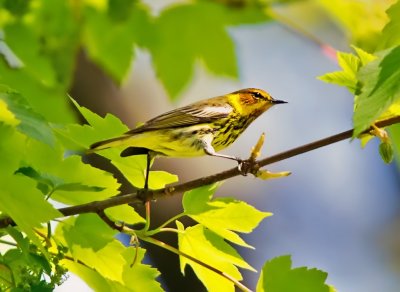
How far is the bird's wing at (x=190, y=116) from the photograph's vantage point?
2.51 meters

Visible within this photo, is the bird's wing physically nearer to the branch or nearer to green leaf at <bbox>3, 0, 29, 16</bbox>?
green leaf at <bbox>3, 0, 29, 16</bbox>

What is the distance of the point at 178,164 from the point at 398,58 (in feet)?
10.3

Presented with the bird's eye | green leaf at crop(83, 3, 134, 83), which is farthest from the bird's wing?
green leaf at crop(83, 3, 134, 83)

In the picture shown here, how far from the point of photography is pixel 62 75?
215cm

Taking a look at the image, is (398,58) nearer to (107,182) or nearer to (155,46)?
(107,182)

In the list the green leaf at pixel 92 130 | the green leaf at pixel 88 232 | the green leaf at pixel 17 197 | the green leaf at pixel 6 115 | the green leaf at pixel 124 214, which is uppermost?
the green leaf at pixel 92 130

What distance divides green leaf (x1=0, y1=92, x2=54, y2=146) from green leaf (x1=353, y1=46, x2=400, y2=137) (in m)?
0.40

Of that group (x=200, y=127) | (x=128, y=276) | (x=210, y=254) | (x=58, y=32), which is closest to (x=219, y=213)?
(x=210, y=254)

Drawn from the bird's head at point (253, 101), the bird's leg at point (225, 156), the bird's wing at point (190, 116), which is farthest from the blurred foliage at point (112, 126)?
the bird's head at point (253, 101)

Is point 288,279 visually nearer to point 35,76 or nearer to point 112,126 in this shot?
point 112,126

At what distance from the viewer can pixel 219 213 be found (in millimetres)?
1523

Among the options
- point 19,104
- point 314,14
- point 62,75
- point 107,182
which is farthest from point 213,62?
point 314,14

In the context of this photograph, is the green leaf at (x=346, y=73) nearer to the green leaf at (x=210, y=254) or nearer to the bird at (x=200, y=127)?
the green leaf at (x=210, y=254)

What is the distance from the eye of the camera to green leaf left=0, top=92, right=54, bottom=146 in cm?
107
